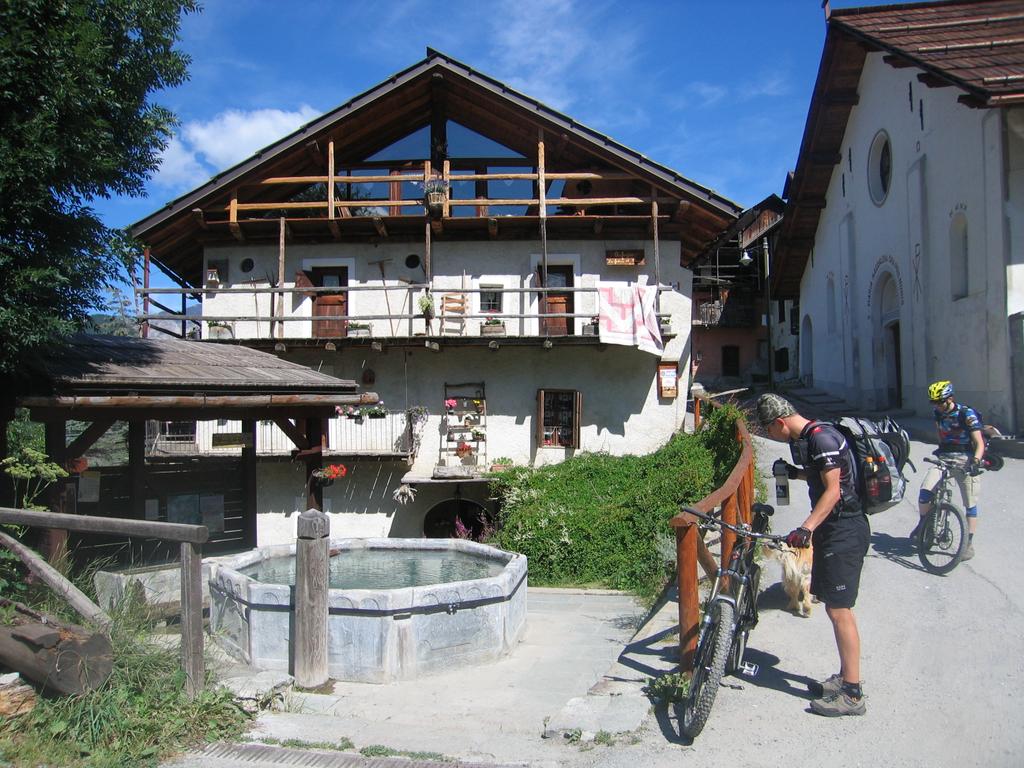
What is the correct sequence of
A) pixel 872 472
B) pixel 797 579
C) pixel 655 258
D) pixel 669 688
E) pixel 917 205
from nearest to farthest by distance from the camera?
1. pixel 872 472
2. pixel 669 688
3. pixel 797 579
4. pixel 655 258
5. pixel 917 205

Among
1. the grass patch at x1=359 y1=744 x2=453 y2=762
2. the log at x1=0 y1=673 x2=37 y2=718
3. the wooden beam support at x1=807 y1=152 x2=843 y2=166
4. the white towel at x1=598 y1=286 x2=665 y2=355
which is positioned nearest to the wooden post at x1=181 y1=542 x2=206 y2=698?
the log at x1=0 y1=673 x2=37 y2=718

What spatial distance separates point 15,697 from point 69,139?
4.29 meters

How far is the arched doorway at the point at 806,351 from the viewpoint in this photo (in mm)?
26797

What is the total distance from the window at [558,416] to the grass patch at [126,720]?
1236 cm

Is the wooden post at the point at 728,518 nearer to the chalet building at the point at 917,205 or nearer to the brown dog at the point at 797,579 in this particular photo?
the brown dog at the point at 797,579

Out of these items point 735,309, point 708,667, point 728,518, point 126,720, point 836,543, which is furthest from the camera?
point 735,309

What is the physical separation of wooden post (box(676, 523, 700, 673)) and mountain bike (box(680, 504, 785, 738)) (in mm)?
88

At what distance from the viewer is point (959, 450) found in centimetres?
791

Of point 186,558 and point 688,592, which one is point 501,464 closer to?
point 186,558

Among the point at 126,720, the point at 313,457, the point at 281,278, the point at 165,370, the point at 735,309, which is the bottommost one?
the point at 126,720

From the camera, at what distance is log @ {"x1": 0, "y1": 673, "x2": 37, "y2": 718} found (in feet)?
15.9

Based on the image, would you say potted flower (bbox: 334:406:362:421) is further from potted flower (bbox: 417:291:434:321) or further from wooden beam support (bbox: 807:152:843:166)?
wooden beam support (bbox: 807:152:843:166)

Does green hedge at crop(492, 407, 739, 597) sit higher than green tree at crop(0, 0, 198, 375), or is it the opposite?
green tree at crop(0, 0, 198, 375)

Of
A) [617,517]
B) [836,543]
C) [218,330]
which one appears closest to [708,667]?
[836,543]
